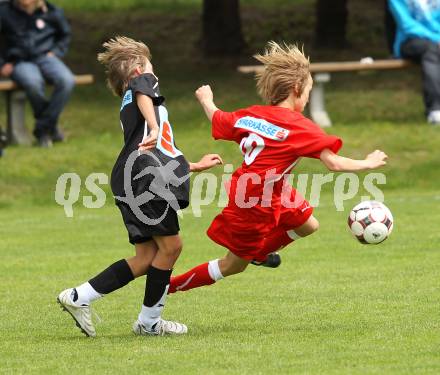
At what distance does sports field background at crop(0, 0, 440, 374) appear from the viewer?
20.1 ft

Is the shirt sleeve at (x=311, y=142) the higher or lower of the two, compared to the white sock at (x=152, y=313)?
higher

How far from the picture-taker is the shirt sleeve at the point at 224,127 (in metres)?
7.05

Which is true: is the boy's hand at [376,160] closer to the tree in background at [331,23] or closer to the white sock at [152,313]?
the white sock at [152,313]

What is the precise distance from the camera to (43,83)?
1511cm

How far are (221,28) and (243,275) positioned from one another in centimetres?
1147

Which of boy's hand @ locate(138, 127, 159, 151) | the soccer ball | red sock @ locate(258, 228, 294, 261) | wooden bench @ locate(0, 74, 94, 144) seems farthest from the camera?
wooden bench @ locate(0, 74, 94, 144)

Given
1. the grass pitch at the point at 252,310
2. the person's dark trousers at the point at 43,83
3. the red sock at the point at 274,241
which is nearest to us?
the grass pitch at the point at 252,310

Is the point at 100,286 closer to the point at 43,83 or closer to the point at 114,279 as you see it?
the point at 114,279

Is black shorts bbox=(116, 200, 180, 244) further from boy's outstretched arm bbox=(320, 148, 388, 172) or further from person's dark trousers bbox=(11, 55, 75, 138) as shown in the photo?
person's dark trousers bbox=(11, 55, 75, 138)

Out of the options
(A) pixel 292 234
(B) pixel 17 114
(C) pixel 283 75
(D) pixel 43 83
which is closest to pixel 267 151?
(C) pixel 283 75

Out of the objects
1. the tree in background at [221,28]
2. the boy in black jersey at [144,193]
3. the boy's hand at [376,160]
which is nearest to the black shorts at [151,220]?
the boy in black jersey at [144,193]

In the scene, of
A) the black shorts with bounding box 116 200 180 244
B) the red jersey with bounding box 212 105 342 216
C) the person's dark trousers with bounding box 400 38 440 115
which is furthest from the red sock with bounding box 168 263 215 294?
the person's dark trousers with bounding box 400 38 440 115

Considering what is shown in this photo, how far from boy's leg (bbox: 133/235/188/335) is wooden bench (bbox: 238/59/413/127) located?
29.3 feet

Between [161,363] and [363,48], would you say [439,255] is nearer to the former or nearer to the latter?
[161,363]
